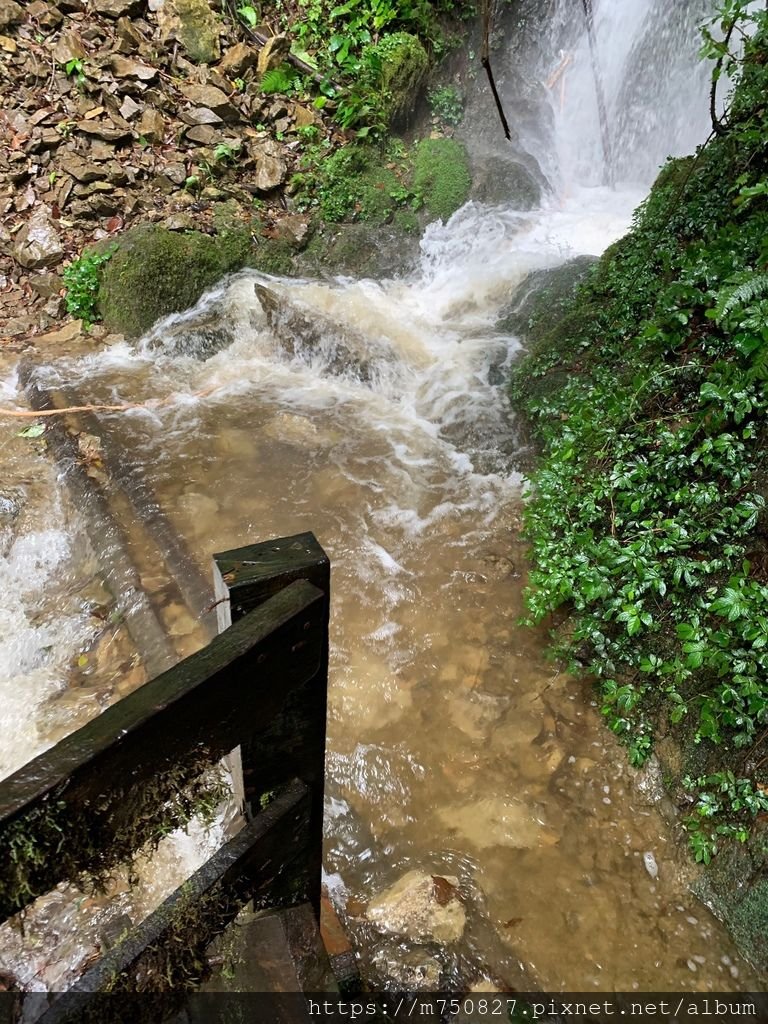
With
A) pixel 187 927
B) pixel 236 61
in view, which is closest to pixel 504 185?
pixel 236 61

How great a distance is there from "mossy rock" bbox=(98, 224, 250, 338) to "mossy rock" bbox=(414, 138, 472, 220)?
382 centimetres

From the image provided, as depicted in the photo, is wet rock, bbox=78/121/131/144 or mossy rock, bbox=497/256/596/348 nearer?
mossy rock, bbox=497/256/596/348

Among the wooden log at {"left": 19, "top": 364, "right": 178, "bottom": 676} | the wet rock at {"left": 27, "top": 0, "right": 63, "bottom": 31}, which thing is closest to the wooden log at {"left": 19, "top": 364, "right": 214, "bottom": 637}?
the wooden log at {"left": 19, "top": 364, "right": 178, "bottom": 676}

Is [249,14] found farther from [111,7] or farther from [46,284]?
[46,284]

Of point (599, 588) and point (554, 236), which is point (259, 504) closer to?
point (599, 588)

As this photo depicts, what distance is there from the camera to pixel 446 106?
995 centimetres

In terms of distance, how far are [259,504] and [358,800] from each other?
2.61 m

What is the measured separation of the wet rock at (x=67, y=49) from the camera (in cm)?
757

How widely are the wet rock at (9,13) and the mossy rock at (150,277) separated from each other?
11.1ft

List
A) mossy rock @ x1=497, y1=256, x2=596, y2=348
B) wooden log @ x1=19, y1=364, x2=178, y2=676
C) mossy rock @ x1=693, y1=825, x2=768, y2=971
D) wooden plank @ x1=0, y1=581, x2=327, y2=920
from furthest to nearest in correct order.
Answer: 1. mossy rock @ x1=497, y1=256, x2=596, y2=348
2. wooden log @ x1=19, y1=364, x2=178, y2=676
3. mossy rock @ x1=693, y1=825, x2=768, y2=971
4. wooden plank @ x1=0, y1=581, x2=327, y2=920

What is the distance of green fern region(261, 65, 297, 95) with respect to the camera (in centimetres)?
859

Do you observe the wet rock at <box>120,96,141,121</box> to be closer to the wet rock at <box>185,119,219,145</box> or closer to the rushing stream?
the wet rock at <box>185,119,219,145</box>

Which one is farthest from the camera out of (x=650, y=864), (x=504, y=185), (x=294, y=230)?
(x=504, y=185)

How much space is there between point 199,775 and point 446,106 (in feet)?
38.1
